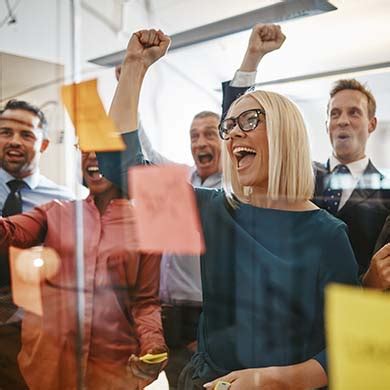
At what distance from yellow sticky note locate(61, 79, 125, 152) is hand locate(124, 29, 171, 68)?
0.17 m

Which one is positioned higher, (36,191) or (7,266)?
(36,191)

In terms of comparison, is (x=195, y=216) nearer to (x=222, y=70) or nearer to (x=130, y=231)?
(x=130, y=231)

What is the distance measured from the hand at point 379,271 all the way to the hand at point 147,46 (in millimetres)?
686

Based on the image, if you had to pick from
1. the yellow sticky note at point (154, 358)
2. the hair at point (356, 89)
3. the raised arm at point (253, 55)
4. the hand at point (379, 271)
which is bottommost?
the yellow sticky note at point (154, 358)

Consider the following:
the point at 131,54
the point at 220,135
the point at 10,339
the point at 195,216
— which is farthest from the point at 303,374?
the point at 10,339

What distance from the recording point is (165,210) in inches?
51.4

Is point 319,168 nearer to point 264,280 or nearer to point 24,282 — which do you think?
point 264,280

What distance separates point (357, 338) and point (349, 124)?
1.28ft

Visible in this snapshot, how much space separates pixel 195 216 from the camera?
1.24m

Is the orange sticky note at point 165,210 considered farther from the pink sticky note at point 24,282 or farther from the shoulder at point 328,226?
the pink sticky note at point 24,282

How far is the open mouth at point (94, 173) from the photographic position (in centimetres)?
143

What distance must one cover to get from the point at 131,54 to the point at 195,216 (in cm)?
44

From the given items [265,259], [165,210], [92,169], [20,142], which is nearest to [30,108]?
[20,142]

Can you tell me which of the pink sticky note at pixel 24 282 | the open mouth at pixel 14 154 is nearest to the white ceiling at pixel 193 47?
the open mouth at pixel 14 154
